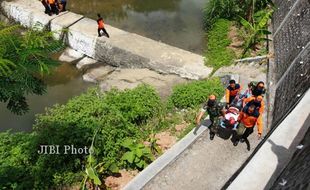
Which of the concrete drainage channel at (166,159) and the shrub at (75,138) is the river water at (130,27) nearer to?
the shrub at (75,138)

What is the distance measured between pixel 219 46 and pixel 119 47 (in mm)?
3932

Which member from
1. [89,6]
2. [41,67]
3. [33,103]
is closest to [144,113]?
[33,103]

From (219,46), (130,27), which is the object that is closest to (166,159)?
(219,46)

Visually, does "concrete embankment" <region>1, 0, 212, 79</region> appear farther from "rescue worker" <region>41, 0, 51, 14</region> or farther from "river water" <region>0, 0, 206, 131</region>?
"river water" <region>0, 0, 206, 131</region>

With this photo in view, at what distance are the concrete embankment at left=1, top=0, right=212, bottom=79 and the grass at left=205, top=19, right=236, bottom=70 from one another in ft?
1.33

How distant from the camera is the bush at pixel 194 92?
11.1 meters

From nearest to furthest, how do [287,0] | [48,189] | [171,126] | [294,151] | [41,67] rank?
[41,67]
[294,151]
[48,189]
[171,126]
[287,0]

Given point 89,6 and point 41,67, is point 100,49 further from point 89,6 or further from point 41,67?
point 41,67

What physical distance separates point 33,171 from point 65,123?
1.58 metres

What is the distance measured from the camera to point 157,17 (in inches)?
710

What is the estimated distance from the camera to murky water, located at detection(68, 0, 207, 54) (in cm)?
1642

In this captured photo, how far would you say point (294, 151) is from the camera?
5.99 m

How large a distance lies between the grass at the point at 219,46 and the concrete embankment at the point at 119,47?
405 mm

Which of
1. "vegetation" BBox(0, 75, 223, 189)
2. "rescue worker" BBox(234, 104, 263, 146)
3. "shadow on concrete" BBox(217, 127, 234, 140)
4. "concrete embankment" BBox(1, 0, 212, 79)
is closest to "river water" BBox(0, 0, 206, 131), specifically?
"concrete embankment" BBox(1, 0, 212, 79)
